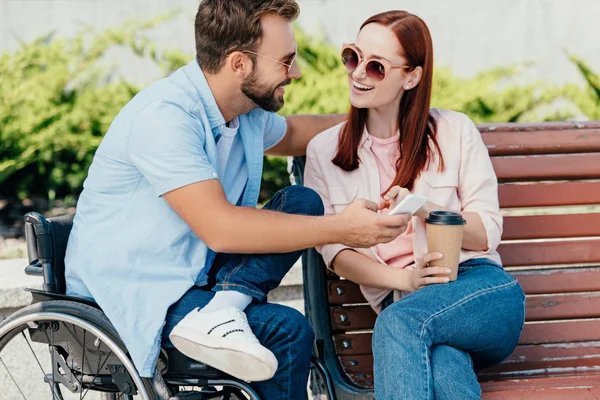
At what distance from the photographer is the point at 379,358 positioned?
2.79 meters

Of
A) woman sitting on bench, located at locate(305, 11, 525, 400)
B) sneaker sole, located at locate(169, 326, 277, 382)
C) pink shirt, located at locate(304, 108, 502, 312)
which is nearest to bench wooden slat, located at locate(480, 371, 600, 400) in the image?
woman sitting on bench, located at locate(305, 11, 525, 400)

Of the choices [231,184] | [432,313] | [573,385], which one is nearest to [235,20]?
[231,184]

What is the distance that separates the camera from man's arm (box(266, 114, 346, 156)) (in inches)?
134

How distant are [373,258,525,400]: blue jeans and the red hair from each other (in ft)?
1.36

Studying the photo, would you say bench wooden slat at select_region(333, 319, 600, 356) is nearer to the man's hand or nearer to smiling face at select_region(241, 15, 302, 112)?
the man's hand

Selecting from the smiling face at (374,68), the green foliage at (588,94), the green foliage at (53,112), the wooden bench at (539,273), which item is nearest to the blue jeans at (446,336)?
the wooden bench at (539,273)

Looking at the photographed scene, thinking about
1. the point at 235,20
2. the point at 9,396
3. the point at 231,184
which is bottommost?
the point at 9,396

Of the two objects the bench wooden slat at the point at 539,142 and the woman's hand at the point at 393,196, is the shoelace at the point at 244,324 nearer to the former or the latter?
the woman's hand at the point at 393,196

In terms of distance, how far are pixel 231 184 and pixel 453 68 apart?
156 inches

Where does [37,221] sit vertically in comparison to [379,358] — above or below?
above

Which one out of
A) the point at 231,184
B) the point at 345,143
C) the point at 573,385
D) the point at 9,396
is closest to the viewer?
the point at 573,385

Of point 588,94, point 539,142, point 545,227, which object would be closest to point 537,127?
point 539,142

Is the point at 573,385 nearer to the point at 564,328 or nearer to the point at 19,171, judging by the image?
the point at 564,328

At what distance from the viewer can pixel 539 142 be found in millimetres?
3586
